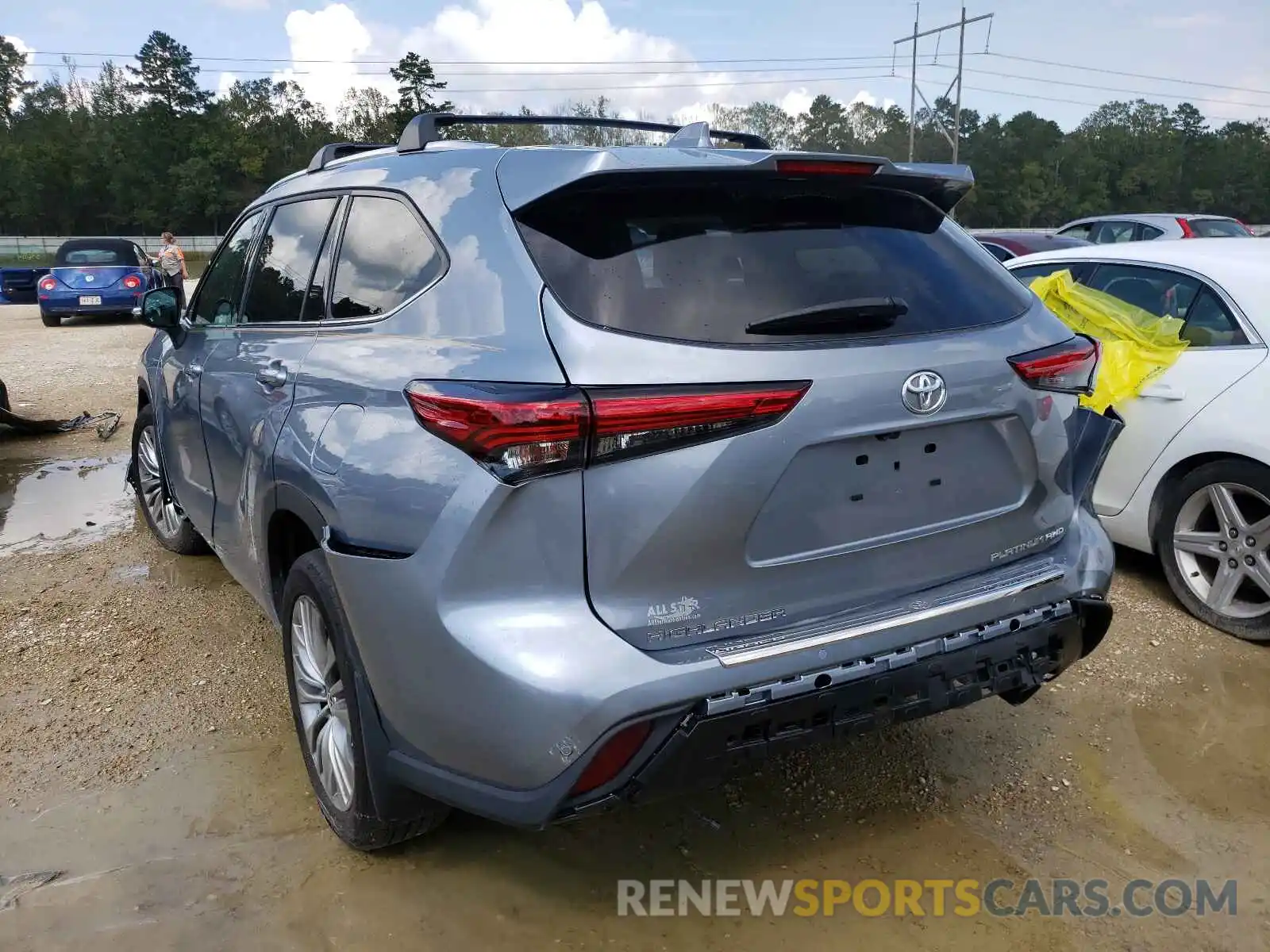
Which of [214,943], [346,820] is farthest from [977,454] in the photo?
[214,943]

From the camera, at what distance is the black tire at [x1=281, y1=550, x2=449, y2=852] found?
2422 millimetres

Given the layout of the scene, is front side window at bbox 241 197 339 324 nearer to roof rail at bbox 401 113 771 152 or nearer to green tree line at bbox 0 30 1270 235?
roof rail at bbox 401 113 771 152

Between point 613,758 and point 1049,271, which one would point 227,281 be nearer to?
point 613,758

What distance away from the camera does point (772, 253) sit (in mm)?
2283

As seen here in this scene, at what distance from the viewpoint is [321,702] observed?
110 inches

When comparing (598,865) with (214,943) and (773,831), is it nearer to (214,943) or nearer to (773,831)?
(773,831)

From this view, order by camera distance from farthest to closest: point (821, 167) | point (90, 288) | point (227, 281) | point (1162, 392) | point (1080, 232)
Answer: point (90, 288)
point (1080, 232)
point (1162, 392)
point (227, 281)
point (821, 167)

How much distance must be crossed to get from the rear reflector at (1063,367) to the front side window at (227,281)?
276 centimetres

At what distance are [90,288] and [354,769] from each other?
57.7 feet

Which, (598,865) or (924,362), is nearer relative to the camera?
(924,362)

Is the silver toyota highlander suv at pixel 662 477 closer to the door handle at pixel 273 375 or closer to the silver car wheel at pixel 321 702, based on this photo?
the silver car wheel at pixel 321 702

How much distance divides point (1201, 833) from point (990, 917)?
798mm

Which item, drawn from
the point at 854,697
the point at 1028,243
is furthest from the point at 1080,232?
the point at 854,697

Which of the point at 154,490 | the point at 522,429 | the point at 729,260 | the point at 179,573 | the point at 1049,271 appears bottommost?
the point at 179,573
